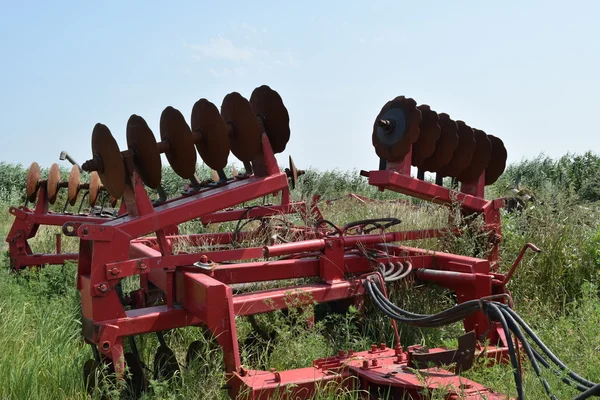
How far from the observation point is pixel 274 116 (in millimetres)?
4457

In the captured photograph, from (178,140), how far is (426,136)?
2.11 metres

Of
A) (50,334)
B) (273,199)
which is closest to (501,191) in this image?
(273,199)

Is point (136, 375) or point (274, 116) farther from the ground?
point (274, 116)

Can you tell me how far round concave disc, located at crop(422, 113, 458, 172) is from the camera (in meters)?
5.17

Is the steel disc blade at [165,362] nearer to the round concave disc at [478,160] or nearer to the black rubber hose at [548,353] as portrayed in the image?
the black rubber hose at [548,353]

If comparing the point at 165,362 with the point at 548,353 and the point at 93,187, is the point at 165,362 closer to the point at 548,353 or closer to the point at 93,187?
the point at 548,353

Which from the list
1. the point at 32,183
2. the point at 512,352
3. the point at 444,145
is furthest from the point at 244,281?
the point at 32,183

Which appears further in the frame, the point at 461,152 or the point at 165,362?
the point at 461,152

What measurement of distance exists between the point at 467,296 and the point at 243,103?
81.4 inches

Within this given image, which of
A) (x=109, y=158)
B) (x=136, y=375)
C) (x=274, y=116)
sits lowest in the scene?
(x=136, y=375)

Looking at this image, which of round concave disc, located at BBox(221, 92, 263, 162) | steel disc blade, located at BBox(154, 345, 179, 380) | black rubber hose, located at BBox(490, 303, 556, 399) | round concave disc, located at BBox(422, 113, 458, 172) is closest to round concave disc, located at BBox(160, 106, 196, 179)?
round concave disc, located at BBox(221, 92, 263, 162)

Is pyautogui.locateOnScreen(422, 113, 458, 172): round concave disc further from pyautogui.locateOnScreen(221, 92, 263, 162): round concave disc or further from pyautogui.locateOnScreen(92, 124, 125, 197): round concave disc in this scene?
pyautogui.locateOnScreen(92, 124, 125, 197): round concave disc

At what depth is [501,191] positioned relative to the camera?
11.2m

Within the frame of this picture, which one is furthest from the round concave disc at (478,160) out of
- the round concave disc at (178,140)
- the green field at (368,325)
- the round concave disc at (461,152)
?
the round concave disc at (178,140)
